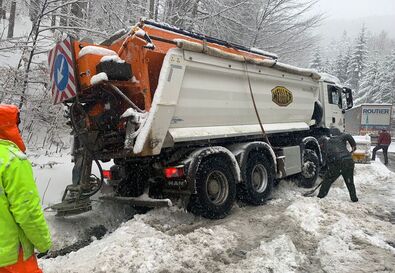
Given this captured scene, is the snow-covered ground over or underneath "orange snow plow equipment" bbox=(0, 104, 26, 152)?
underneath

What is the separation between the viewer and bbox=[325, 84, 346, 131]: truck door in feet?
33.3

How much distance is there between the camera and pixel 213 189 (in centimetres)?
607

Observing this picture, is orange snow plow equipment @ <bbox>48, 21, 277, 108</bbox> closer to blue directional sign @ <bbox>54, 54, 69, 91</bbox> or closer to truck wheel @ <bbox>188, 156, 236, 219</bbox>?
blue directional sign @ <bbox>54, 54, 69, 91</bbox>

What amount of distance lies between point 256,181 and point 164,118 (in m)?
2.75

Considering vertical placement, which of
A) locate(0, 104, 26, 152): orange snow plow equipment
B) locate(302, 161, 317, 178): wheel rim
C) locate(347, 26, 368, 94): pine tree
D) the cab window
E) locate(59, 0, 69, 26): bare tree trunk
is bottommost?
locate(302, 161, 317, 178): wheel rim

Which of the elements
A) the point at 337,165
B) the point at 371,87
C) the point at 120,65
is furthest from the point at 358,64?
the point at 120,65

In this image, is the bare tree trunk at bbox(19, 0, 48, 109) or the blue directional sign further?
the bare tree trunk at bbox(19, 0, 48, 109)

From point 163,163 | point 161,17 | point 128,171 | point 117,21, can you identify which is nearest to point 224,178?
point 163,163

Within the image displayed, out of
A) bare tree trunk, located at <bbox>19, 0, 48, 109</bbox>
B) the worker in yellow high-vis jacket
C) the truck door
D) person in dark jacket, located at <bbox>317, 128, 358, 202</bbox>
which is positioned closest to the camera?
the worker in yellow high-vis jacket

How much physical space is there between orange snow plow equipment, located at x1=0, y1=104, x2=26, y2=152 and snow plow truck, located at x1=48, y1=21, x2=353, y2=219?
2605mm

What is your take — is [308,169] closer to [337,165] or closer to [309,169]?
[309,169]

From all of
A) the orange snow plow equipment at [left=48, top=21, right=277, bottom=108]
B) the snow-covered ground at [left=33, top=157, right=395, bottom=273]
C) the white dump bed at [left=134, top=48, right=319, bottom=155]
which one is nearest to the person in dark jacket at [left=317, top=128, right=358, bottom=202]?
the snow-covered ground at [left=33, top=157, right=395, bottom=273]

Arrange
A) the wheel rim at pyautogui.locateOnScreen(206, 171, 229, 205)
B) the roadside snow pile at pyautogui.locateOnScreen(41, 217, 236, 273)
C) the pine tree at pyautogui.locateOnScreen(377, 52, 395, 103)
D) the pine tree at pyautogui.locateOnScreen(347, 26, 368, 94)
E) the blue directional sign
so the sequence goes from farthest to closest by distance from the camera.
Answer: the pine tree at pyautogui.locateOnScreen(347, 26, 368, 94) < the pine tree at pyautogui.locateOnScreen(377, 52, 395, 103) < the wheel rim at pyautogui.locateOnScreen(206, 171, 229, 205) < the blue directional sign < the roadside snow pile at pyautogui.locateOnScreen(41, 217, 236, 273)

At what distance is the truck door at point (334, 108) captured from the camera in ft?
33.3
